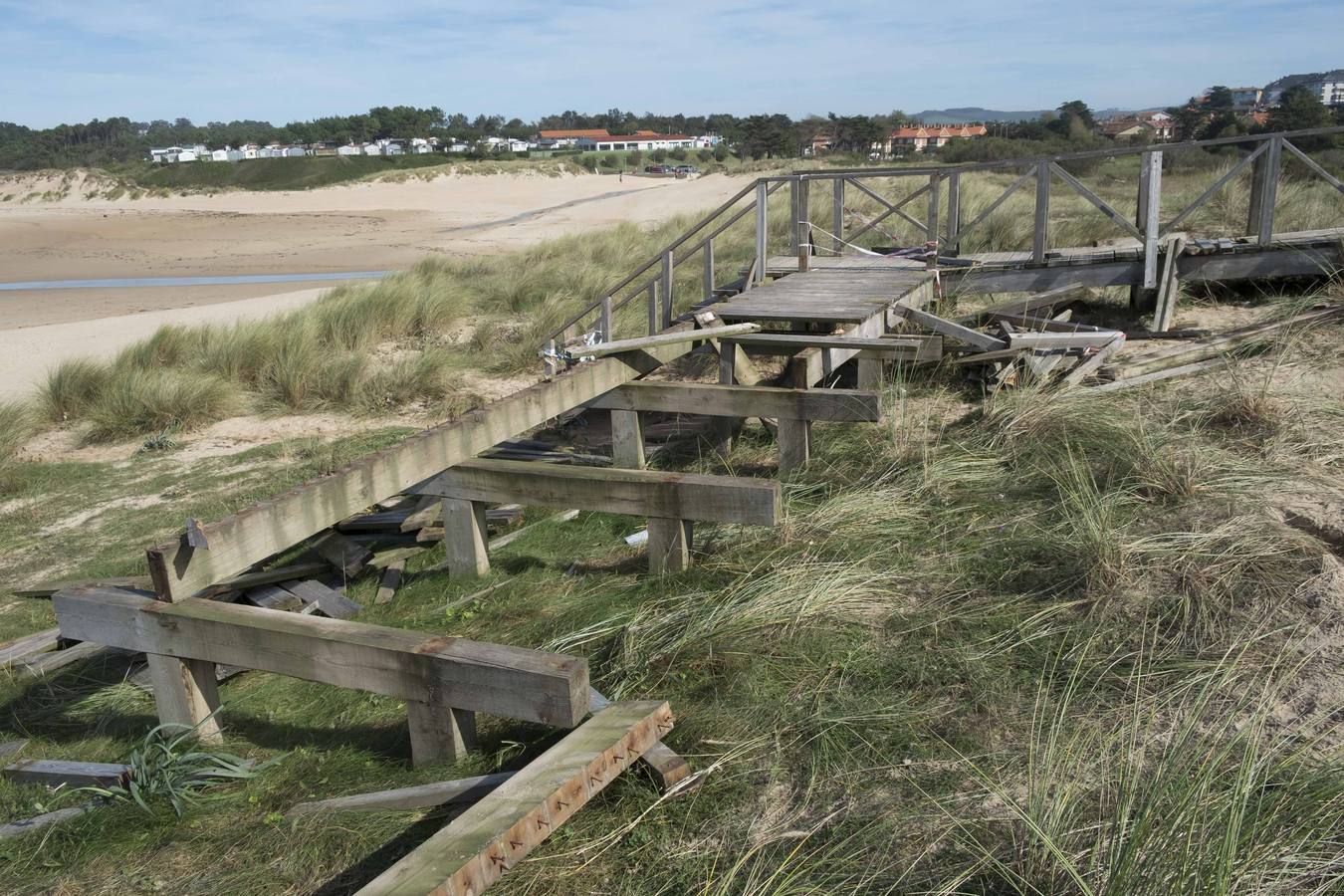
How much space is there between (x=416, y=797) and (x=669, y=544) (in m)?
2.23

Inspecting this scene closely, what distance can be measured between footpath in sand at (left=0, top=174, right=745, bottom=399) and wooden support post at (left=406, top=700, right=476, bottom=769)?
1106 centimetres

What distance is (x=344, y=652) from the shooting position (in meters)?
3.97

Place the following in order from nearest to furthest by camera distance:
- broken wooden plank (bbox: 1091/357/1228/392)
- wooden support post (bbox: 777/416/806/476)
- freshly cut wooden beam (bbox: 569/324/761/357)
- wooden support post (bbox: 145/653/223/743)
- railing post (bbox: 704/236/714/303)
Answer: wooden support post (bbox: 145/653/223/743) → wooden support post (bbox: 777/416/806/476) → freshly cut wooden beam (bbox: 569/324/761/357) → broken wooden plank (bbox: 1091/357/1228/392) → railing post (bbox: 704/236/714/303)

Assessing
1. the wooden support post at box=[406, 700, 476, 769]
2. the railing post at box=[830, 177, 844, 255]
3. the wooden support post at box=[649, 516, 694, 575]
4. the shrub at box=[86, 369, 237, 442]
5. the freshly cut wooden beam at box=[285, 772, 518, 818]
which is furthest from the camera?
the railing post at box=[830, 177, 844, 255]

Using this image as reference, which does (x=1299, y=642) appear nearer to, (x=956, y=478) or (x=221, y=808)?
(x=956, y=478)

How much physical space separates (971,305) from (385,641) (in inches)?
357

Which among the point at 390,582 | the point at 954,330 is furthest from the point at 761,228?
the point at 390,582

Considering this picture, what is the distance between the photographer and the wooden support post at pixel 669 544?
18.2 feet

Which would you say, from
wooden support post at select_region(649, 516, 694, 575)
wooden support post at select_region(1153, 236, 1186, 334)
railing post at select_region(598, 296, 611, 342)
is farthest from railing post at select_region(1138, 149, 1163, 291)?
wooden support post at select_region(649, 516, 694, 575)

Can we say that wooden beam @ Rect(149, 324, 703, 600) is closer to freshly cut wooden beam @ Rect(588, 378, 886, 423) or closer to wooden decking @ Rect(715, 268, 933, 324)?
freshly cut wooden beam @ Rect(588, 378, 886, 423)

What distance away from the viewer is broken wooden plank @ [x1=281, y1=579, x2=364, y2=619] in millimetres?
6246

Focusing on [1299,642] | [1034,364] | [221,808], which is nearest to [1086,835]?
[1299,642]

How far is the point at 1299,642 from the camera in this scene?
396 centimetres

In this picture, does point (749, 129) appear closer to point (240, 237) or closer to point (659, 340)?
point (240, 237)
